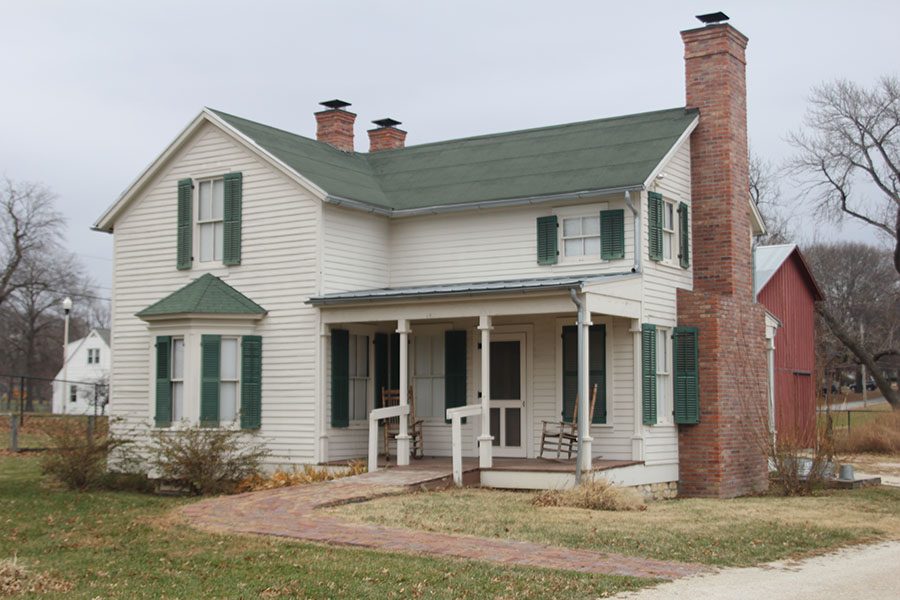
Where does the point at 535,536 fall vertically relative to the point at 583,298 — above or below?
below

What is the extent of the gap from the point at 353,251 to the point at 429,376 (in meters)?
2.82

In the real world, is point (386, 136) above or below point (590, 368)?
above

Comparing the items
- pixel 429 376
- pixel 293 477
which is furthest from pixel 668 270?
pixel 293 477

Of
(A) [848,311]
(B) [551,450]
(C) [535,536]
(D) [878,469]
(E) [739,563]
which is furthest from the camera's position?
(A) [848,311]

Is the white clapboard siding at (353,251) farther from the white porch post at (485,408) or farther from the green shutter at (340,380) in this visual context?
the white porch post at (485,408)

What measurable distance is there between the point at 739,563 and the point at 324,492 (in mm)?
6743

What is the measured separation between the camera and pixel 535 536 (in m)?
13.0

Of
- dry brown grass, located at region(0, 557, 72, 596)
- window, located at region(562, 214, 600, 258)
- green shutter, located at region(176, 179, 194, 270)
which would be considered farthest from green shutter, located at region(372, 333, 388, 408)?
dry brown grass, located at region(0, 557, 72, 596)

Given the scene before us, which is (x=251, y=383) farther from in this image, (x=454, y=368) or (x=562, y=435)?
(x=562, y=435)

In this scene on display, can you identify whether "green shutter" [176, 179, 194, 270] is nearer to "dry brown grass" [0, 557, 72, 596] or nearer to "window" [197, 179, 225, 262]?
"window" [197, 179, 225, 262]

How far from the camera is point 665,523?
14.3m

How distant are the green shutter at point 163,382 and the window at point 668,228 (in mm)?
9276

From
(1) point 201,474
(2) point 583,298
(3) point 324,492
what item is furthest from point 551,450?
(1) point 201,474

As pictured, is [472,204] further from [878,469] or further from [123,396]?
[878,469]
